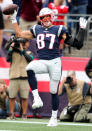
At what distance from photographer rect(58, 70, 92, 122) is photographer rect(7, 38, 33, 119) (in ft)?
2.44

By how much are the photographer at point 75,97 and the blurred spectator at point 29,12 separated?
5.90 ft

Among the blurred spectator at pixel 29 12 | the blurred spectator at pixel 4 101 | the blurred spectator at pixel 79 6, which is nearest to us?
the blurred spectator at pixel 4 101

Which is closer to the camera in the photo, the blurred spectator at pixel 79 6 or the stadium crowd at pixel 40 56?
the stadium crowd at pixel 40 56

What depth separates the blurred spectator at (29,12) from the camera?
37.7ft

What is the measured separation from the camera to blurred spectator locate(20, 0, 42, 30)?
1148 cm

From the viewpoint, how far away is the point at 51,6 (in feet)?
37.6

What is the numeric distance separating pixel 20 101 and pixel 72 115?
125cm

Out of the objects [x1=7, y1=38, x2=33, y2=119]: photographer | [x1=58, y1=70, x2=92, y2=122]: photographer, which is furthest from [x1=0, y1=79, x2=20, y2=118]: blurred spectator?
[x1=58, y1=70, x2=92, y2=122]: photographer

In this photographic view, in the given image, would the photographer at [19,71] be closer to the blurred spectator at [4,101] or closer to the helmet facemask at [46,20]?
the blurred spectator at [4,101]

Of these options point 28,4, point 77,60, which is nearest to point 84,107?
point 77,60

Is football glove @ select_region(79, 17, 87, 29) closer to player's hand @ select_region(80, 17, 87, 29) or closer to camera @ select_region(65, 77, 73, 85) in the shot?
player's hand @ select_region(80, 17, 87, 29)

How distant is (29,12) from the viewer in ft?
37.8

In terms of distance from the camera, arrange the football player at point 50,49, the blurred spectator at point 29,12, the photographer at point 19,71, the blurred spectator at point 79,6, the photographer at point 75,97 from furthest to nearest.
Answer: the blurred spectator at point 79,6 < the blurred spectator at point 29,12 < the photographer at point 19,71 < the photographer at point 75,97 < the football player at point 50,49

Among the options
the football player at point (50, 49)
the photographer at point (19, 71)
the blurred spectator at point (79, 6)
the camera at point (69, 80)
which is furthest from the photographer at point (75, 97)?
the blurred spectator at point (79, 6)
